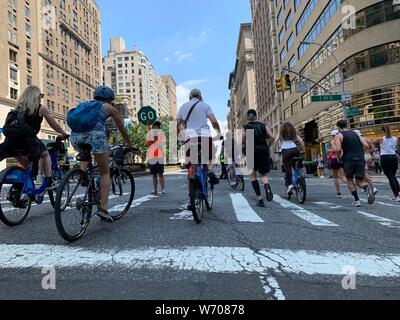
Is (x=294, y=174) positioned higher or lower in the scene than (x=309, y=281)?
higher

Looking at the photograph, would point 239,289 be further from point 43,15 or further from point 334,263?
point 43,15

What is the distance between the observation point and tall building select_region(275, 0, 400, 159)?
26.3 metres

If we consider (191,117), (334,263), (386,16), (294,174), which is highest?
(386,16)

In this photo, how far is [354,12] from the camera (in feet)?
92.9

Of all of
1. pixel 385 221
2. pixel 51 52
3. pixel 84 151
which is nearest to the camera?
pixel 84 151

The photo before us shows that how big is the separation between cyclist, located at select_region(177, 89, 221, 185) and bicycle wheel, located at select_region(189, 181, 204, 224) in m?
0.52

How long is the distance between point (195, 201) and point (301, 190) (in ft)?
12.5

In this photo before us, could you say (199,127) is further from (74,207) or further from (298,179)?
(298,179)

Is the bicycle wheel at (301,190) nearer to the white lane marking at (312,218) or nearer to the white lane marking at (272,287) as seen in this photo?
the white lane marking at (312,218)

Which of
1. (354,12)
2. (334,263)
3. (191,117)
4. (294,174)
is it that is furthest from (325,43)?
(334,263)

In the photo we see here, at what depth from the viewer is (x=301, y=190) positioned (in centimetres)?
790

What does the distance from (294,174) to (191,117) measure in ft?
12.0

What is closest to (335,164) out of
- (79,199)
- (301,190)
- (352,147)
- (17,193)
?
(352,147)

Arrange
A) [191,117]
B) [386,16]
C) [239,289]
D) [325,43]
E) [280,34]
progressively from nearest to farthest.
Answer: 1. [239,289]
2. [191,117]
3. [386,16]
4. [325,43]
5. [280,34]
